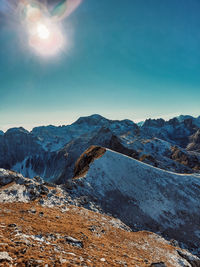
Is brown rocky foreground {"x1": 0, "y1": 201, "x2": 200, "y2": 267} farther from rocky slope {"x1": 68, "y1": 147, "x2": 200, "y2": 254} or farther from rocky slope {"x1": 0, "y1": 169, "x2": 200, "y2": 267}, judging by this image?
rocky slope {"x1": 68, "y1": 147, "x2": 200, "y2": 254}

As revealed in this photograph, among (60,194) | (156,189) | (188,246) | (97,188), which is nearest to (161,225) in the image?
(188,246)

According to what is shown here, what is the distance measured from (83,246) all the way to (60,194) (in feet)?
54.6

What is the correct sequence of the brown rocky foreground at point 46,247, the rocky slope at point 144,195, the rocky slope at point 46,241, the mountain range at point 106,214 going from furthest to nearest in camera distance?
1. the rocky slope at point 144,195
2. the mountain range at point 106,214
3. the rocky slope at point 46,241
4. the brown rocky foreground at point 46,247

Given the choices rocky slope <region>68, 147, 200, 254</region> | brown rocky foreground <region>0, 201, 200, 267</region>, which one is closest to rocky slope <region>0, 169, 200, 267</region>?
brown rocky foreground <region>0, 201, 200, 267</region>

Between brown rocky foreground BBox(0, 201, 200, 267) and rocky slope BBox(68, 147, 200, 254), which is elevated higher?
brown rocky foreground BBox(0, 201, 200, 267)

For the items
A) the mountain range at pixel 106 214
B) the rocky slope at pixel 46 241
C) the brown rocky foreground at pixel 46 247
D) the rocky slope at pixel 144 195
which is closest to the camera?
the brown rocky foreground at pixel 46 247

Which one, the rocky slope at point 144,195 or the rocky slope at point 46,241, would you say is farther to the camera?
→ the rocky slope at point 144,195

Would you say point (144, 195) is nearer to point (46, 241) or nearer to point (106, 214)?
point (106, 214)

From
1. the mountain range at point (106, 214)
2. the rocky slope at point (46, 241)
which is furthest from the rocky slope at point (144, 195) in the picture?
the rocky slope at point (46, 241)

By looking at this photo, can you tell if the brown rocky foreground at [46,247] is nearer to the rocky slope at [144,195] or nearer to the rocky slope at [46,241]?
the rocky slope at [46,241]

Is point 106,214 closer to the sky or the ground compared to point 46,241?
closer to the ground

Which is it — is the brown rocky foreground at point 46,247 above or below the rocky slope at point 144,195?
above

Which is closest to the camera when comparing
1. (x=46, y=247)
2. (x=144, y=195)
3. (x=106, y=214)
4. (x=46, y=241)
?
(x=46, y=247)

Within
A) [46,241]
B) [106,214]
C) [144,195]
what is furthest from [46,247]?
[144,195]
